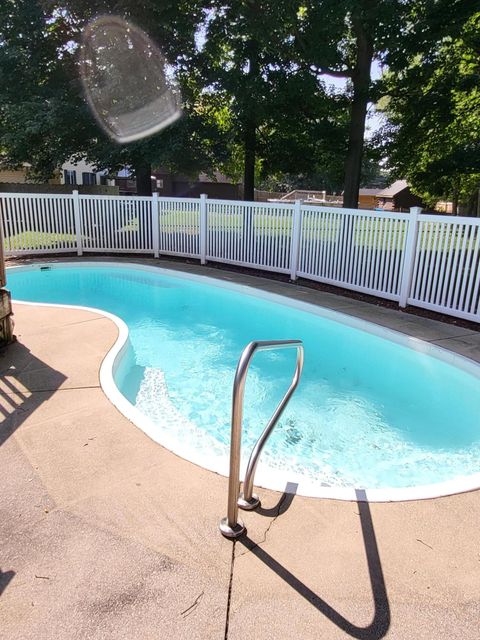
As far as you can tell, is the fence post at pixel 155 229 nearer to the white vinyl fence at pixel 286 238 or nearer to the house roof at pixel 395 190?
the white vinyl fence at pixel 286 238

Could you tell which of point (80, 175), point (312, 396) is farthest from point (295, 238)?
point (80, 175)

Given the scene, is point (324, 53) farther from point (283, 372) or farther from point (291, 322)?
point (283, 372)

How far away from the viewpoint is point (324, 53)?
36.7 ft

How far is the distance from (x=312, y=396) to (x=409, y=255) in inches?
126

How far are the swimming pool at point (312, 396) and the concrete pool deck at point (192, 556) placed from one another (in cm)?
27

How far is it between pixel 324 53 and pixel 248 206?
15.7ft

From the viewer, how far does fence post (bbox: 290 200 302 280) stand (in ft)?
29.1

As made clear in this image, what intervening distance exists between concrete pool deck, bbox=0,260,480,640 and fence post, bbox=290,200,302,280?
257 inches

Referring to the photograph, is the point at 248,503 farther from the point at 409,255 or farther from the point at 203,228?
the point at 203,228

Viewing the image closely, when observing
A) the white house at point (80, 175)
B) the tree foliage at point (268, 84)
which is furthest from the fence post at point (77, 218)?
the white house at point (80, 175)

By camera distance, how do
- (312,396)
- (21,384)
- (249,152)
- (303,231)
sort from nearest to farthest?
(21,384) → (312,396) → (303,231) → (249,152)

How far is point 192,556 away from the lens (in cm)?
217

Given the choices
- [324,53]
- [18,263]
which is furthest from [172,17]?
[18,263]

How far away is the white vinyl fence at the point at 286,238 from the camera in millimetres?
6559
